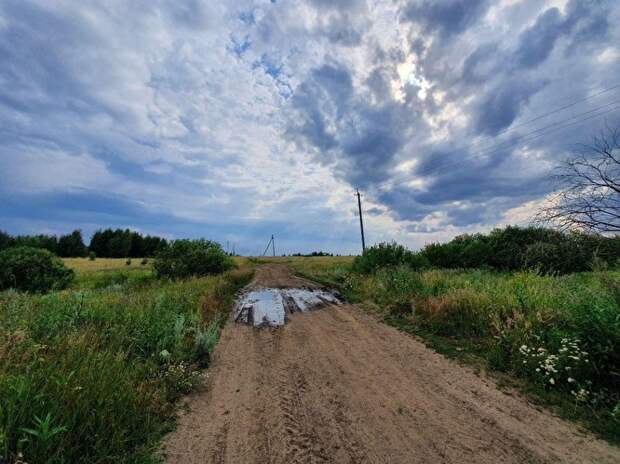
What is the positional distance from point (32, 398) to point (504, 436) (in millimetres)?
5344

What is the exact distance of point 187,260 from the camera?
2208 centimetres

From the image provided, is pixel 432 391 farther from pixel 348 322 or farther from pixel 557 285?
pixel 557 285

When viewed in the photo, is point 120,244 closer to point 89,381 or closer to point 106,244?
point 106,244

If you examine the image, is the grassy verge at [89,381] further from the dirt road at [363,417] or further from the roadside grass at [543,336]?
the roadside grass at [543,336]

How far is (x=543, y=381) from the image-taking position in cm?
458

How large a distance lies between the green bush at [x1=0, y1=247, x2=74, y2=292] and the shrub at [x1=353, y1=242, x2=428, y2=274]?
1919 centimetres

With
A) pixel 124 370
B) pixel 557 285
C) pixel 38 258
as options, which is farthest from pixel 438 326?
pixel 38 258

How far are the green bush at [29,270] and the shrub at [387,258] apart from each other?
19194 mm

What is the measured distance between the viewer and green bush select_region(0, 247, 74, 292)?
56.3 feet

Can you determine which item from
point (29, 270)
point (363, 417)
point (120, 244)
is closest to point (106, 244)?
point (120, 244)

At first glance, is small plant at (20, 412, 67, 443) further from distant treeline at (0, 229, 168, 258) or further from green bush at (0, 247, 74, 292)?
distant treeline at (0, 229, 168, 258)

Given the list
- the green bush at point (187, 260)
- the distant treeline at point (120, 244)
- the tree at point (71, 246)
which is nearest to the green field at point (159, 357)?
the green bush at point (187, 260)

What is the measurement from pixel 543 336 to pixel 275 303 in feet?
28.6

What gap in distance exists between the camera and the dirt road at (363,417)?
3.23m
